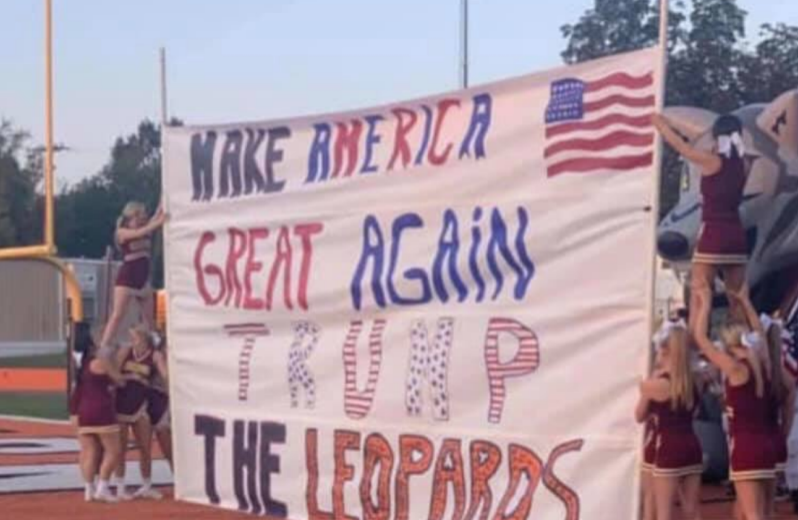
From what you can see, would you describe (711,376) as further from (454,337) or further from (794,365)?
(454,337)

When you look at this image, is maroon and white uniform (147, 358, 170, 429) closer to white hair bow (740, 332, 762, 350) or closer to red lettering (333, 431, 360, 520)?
red lettering (333, 431, 360, 520)

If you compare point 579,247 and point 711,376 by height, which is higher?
point 579,247

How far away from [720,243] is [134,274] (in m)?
5.52

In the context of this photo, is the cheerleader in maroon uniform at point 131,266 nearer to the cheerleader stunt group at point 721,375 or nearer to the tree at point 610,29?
the cheerleader stunt group at point 721,375

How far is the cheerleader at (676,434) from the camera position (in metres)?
9.75

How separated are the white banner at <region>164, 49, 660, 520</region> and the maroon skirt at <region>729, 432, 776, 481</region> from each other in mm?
1373

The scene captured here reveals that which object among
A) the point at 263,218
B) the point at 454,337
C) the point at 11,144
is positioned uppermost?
the point at 11,144

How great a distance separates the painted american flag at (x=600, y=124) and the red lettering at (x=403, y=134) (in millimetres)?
1151

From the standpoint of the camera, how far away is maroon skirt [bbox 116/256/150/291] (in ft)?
44.9

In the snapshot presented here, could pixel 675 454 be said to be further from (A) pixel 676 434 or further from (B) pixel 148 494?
(B) pixel 148 494

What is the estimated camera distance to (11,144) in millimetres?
73188

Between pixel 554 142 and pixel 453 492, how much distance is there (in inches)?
76.6

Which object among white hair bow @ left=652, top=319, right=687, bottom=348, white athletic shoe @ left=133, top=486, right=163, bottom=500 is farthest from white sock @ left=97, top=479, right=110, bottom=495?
white hair bow @ left=652, top=319, right=687, bottom=348


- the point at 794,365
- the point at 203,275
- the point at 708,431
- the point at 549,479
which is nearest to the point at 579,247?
the point at 549,479
